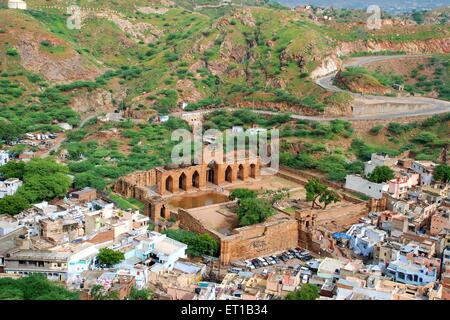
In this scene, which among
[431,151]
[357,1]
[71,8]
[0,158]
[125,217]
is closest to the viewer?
[125,217]

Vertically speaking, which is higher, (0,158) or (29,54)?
(29,54)

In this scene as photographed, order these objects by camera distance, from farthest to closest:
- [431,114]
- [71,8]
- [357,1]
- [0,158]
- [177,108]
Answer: [357,1]
[71,8]
[177,108]
[431,114]
[0,158]

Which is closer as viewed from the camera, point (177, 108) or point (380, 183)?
point (380, 183)

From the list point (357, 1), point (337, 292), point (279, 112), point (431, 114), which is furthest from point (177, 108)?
point (357, 1)

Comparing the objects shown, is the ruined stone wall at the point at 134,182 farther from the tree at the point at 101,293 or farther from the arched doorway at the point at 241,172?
the tree at the point at 101,293

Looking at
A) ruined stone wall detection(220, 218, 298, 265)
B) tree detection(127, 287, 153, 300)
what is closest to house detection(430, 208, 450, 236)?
ruined stone wall detection(220, 218, 298, 265)

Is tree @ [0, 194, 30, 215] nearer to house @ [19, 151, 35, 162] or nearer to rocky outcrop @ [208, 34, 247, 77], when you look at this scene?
house @ [19, 151, 35, 162]

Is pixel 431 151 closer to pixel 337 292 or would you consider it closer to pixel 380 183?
pixel 380 183

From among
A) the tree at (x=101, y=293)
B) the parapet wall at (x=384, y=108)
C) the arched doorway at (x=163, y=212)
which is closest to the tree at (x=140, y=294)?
the tree at (x=101, y=293)

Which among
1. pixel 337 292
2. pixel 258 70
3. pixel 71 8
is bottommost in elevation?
pixel 337 292
